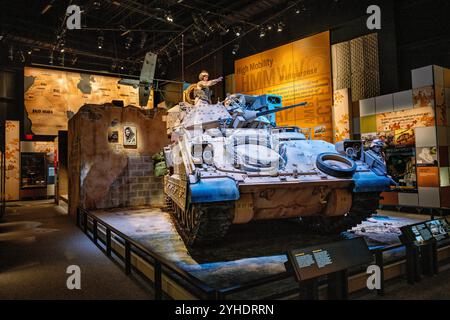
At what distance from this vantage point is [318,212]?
Result: 5.51m

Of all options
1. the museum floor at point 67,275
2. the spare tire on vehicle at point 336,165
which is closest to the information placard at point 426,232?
the museum floor at point 67,275

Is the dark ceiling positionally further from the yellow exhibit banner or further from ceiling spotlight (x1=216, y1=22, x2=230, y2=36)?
the yellow exhibit banner

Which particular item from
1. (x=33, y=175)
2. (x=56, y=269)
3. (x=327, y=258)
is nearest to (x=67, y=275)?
(x=56, y=269)

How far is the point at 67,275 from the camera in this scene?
484 cm

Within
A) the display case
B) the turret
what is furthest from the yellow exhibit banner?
the display case

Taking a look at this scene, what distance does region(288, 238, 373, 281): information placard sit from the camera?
3025 mm

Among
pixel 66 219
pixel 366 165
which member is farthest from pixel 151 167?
pixel 366 165

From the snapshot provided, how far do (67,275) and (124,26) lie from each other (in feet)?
38.0

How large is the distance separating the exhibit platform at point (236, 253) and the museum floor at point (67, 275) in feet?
0.45

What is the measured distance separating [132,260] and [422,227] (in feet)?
12.5

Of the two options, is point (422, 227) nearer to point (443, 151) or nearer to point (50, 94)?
point (443, 151)

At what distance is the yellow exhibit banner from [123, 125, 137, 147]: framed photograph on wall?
16.1 feet

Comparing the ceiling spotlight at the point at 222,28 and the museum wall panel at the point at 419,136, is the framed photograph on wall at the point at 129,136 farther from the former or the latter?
the museum wall panel at the point at 419,136

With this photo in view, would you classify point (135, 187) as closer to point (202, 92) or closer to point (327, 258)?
point (202, 92)
